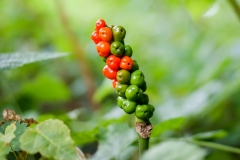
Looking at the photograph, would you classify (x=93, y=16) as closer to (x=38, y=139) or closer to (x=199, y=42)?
(x=199, y=42)

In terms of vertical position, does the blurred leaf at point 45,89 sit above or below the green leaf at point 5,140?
above

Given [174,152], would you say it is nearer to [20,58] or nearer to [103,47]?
[103,47]

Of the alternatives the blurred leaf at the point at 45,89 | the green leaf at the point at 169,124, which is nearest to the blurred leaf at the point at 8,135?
Result: the green leaf at the point at 169,124

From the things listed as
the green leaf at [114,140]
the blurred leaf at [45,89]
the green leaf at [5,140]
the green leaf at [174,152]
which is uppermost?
the blurred leaf at [45,89]

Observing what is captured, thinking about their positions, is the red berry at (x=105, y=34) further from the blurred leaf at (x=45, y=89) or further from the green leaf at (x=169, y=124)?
Result: the blurred leaf at (x=45, y=89)

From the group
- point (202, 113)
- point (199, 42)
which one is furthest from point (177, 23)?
point (202, 113)

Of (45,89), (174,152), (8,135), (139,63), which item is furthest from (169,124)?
(139,63)
